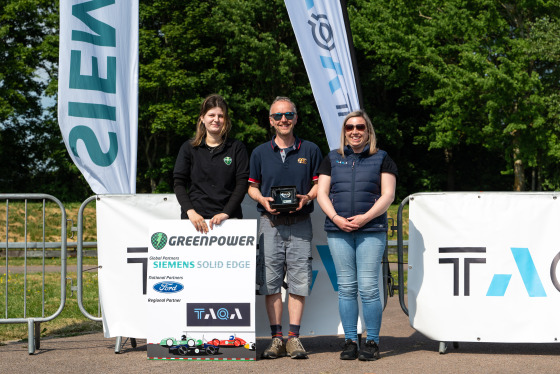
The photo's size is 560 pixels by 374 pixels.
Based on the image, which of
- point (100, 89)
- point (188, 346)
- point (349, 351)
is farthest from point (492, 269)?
point (100, 89)

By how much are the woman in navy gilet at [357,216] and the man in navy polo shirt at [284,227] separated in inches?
7.2

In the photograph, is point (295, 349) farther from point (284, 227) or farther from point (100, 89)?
point (100, 89)

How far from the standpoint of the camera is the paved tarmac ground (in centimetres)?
546

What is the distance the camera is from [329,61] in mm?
7020

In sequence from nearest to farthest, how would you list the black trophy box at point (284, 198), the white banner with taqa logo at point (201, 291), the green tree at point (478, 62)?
the black trophy box at point (284, 198) → the white banner with taqa logo at point (201, 291) → the green tree at point (478, 62)

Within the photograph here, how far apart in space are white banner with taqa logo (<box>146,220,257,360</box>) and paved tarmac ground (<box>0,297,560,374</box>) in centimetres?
15

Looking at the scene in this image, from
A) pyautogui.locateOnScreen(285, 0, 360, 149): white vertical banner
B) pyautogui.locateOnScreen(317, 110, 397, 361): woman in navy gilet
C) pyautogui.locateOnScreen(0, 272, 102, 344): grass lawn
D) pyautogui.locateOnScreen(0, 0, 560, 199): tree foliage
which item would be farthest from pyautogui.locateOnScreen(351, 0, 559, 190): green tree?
pyautogui.locateOnScreen(317, 110, 397, 361): woman in navy gilet

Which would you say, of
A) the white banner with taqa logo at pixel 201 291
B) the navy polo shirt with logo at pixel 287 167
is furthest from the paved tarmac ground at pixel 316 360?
the navy polo shirt with logo at pixel 287 167

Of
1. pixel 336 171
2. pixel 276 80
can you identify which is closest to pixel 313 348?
pixel 336 171

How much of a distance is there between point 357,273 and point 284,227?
74cm

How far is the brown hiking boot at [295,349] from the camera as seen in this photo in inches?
229

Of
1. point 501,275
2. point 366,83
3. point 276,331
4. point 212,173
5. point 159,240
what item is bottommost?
point 276,331

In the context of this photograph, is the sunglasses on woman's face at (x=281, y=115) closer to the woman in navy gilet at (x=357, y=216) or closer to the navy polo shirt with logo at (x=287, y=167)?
the navy polo shirt with logo at (x=287, y=167)

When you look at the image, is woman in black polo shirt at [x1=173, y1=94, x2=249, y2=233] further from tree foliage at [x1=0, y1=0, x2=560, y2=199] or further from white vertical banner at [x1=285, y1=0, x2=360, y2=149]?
tree foliage at [x1=0, y1=0, x2=560, y2=199]
